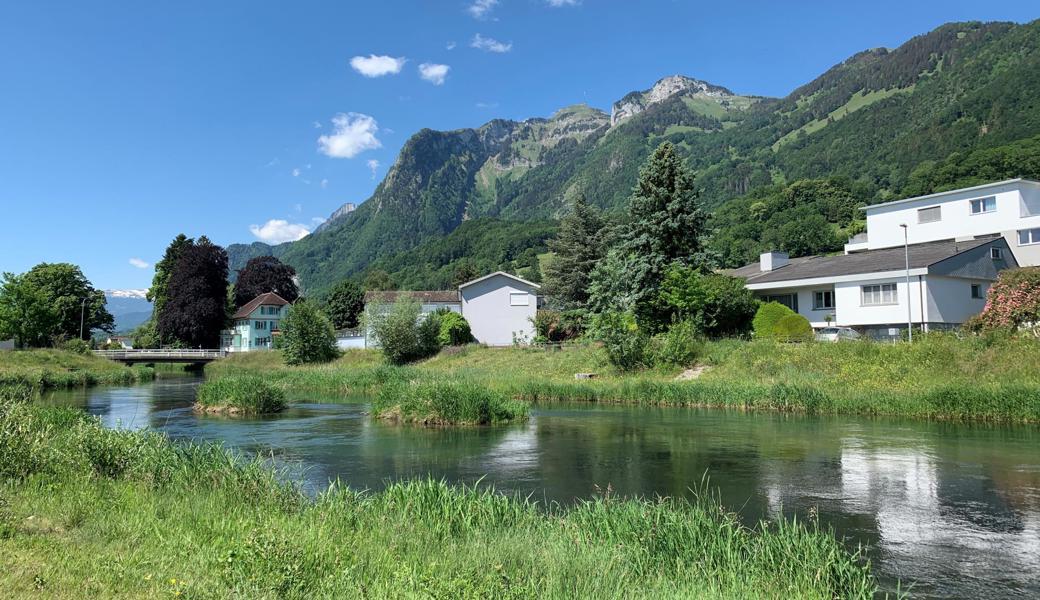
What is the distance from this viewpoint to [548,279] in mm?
57188

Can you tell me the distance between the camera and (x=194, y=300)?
74188 mm

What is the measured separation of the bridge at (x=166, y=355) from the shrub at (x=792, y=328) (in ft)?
191

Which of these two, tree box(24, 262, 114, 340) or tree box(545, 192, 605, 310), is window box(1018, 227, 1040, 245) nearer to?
tree box(545, 192, 605, 310)

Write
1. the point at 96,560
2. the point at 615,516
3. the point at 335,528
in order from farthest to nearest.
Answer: the point at 615,516 < the point at 335,528 < the point at 96,560

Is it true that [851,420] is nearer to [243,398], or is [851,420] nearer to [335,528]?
[335,528]

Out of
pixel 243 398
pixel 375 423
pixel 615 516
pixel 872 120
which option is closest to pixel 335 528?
pixel 615 516

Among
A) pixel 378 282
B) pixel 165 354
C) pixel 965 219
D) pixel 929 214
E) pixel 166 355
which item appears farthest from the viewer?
pixel 378 282

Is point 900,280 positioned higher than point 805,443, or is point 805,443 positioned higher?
point 900,280

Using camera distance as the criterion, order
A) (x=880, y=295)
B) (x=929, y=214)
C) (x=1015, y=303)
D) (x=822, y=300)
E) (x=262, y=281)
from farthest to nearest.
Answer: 1. (x=262, y=281)
2. (x=929, y=214)
3. (x=822, y=300)
4. (x=880, y=295)
5. (x=1015, y=303)

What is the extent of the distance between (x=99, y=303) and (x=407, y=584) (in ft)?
316

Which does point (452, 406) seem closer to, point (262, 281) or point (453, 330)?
point (453, 330)

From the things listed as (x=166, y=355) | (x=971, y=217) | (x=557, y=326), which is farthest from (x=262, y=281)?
(x=971, y=217)

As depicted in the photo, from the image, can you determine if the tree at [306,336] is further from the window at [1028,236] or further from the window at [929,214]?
the window at [1028,236]

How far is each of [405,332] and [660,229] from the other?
23.3 m
